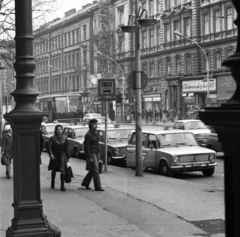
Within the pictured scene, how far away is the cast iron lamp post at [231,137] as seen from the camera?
9.74ft

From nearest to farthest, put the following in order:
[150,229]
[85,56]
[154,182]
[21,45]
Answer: [21,45]
[150,229]
[154,182]
[85,56]

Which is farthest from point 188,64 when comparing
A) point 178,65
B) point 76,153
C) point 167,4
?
point 76,153

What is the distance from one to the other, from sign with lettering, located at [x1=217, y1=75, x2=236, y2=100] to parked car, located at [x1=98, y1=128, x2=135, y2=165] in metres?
18.8

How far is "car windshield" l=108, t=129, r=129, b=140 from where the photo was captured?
75.0 feet

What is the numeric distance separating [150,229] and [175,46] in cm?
5609

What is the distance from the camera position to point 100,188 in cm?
1325

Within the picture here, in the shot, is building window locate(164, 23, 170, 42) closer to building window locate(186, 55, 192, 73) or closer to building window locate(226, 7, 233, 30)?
building window locate(186, 55, 192, 73)

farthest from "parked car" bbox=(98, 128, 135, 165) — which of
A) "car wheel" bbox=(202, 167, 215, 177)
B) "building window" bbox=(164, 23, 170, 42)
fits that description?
"building window" bbox=(164, 23, 170, 42)

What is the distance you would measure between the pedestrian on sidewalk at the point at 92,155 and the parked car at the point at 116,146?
→ 7396mm

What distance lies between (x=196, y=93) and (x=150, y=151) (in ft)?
140

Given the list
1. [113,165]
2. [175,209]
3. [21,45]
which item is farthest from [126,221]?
[113,165]

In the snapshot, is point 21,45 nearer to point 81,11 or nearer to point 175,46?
point 175,46

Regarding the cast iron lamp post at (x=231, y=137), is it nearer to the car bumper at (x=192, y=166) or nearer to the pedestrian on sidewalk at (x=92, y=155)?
the pedestrian on sidewalk at (x=92, y=155)

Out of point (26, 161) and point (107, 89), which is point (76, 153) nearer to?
point (107, 89)
